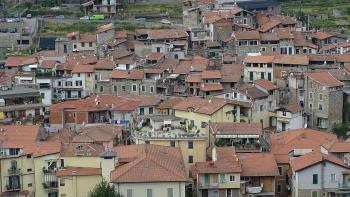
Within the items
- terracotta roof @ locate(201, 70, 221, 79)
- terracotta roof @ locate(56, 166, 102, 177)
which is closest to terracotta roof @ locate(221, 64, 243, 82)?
terracotta roof @ locate(201, 70, 221, 79)

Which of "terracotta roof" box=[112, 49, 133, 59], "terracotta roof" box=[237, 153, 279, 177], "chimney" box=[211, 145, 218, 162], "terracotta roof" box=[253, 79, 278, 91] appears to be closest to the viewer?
"terracotta roof" box=[237, 153, 279, 177]

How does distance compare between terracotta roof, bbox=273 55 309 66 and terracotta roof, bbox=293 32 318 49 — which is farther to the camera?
terracotta roof, bbox=293 32 318 49

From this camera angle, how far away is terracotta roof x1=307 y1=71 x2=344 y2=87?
33656 millimetres

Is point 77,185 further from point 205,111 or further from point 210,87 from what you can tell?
point 210,87

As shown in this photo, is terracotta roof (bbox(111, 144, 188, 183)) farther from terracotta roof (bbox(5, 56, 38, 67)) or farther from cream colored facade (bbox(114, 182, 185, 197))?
terracotta roof (bbox(5, 56, 38, 67))

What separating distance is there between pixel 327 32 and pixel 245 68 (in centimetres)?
1093

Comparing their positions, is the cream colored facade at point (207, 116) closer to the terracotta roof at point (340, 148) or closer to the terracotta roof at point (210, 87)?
the terracotta roof at point (210, 87)

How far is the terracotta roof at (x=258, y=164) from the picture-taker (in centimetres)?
2572

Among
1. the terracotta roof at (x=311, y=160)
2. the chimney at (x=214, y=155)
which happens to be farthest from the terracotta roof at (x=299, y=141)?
the chimney at (x=214, y=155)

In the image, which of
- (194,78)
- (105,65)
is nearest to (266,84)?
(194,78)

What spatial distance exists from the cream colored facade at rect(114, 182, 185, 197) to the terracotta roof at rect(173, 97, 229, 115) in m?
8.08

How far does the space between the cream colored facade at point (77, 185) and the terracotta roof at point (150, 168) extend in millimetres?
1068

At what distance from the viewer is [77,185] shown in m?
24.9

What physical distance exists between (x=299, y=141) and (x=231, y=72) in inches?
370
